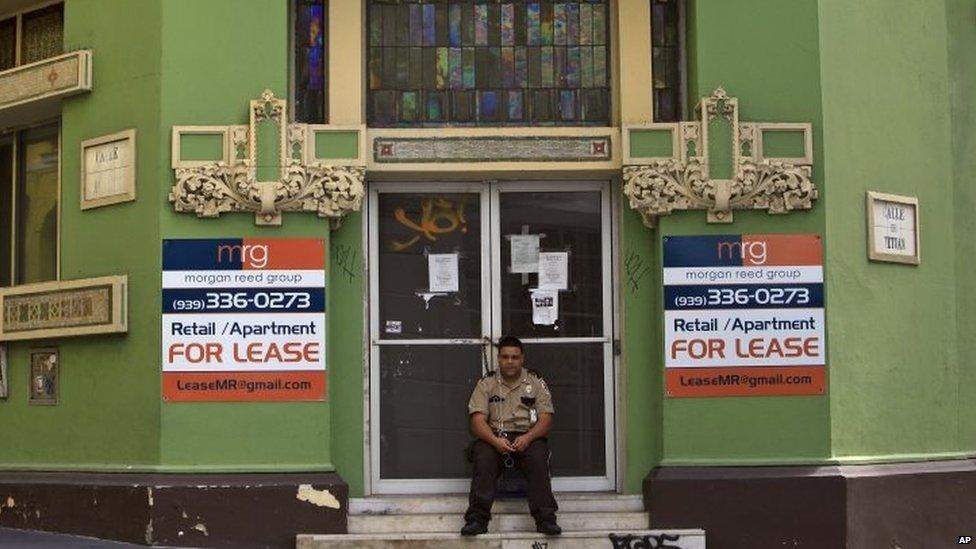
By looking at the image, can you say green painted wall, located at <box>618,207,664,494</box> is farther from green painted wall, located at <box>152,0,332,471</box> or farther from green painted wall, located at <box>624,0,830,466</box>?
green painted wall, located at <box>152,0,332,471</box>

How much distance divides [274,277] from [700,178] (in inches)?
127

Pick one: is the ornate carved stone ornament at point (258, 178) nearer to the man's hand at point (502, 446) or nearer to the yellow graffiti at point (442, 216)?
the yellow graffiti at point (442, 216)

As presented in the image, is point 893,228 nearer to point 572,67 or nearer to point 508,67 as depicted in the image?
point 572,67

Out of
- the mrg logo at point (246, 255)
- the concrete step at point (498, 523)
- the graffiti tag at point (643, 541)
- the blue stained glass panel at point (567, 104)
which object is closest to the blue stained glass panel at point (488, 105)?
the blue stained glass panel at point (567, 104)

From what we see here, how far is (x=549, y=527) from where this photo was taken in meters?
11.0

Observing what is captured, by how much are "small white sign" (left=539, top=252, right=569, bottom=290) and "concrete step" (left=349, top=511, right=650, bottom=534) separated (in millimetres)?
1768

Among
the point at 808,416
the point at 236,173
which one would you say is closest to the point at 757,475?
the point at 808,416

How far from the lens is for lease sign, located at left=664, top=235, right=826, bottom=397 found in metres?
11.5

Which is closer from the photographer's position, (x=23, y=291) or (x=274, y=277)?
(x=274, y=277)

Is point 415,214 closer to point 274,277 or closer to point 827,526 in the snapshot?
point 274,277

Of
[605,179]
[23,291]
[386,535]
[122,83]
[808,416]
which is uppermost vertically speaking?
[122,83]

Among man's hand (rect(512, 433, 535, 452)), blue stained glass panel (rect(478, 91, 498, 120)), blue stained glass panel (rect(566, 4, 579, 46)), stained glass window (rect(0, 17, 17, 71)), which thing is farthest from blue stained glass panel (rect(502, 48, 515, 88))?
stained glass window (rect(0, 17, 17, 71))

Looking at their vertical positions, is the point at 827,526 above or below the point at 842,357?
below

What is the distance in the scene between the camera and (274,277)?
11.5 metres
